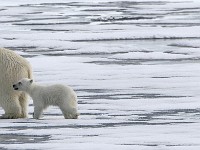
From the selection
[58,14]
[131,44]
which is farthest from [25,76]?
[58,14]

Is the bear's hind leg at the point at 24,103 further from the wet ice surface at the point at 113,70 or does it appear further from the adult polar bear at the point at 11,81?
the wet ice surface at the point at 113,70

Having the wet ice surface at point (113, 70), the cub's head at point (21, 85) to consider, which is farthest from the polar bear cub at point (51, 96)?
the wet ice surface at point (113, 70)

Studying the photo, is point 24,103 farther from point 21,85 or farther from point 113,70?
point 113,70

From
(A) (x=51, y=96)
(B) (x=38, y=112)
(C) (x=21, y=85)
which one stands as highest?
(C) (x=21, y=85)

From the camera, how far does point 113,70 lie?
13016 millimetres

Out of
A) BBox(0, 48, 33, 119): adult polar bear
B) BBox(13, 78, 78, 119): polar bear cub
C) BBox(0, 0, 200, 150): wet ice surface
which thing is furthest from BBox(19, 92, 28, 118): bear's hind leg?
BBox(0, 0, 200, 150): wet ice surface

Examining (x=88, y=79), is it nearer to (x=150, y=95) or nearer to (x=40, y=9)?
(x=150, y=95)

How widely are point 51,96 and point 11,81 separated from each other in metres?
0.43

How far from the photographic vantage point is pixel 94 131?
7039mm

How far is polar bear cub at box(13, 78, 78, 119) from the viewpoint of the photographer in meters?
8.01

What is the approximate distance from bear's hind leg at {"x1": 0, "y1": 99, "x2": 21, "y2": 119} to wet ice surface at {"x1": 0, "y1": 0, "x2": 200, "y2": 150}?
250 mm

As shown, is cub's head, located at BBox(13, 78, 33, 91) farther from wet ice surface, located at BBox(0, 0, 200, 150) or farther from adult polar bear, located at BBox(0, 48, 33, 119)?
wet ice surface, located at BBox(0, 0, 200, 150)

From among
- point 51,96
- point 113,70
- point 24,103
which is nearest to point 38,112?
point 51,96

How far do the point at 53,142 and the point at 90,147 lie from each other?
0.45 metres
